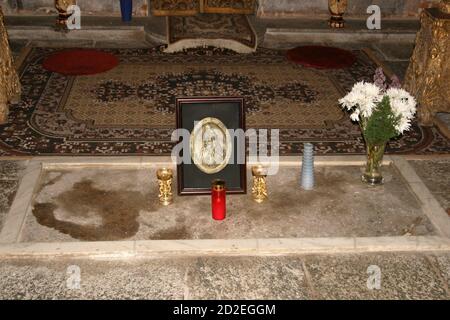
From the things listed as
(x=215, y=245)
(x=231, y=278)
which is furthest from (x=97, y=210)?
(x=231, y=278)

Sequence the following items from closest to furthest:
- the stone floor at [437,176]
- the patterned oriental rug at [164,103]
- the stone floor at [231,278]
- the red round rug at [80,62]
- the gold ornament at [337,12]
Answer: the stone floor at [231,278] < the stone floor at [437,176] < the patterned oriental rug at [164,103] < the red round rug at [80,62] < the gold ornament at [337,12]

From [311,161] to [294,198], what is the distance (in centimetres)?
26

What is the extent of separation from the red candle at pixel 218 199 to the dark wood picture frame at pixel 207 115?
0.19m

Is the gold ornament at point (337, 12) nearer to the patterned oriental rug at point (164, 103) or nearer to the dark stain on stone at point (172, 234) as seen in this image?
the patterned oriental rug at point (164, 103)

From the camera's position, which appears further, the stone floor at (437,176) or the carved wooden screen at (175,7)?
the carved wooden screen at (175,7)

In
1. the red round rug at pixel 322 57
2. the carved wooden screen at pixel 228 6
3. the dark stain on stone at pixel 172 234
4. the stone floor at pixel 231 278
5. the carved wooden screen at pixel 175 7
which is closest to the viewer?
the stone floor at pixel 231 278

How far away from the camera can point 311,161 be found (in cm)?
371

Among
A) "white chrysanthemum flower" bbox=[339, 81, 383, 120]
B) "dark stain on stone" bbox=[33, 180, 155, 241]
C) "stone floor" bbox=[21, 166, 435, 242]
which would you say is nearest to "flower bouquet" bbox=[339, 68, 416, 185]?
"white chrysanthemum flower" bbox=[339, 81, 383, 120]

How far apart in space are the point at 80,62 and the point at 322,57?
10.6 ft

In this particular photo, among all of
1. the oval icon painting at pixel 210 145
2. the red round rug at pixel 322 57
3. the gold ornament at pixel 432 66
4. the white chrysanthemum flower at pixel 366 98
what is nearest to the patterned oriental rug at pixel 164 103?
the red round rug at pixel 322 57

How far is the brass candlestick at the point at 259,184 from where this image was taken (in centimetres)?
359

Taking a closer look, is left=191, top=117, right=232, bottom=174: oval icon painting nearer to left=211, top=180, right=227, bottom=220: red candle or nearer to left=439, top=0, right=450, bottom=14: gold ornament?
left=211, top=180, right=227, bottom=220: red candle

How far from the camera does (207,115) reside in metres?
3.54
